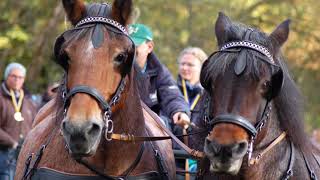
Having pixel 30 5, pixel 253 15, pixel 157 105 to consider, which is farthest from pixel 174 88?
pixel 253 15

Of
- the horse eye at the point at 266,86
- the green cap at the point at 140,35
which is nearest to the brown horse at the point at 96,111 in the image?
the horse eye at the point at 266,86

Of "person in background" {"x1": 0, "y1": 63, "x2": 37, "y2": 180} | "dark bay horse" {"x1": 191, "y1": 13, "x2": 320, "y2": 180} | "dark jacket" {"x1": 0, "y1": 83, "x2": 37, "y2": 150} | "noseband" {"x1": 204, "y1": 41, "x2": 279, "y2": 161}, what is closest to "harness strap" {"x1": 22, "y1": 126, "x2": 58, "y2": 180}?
"dark bay horse" {"x1": 191, "y1": 13, "x2": 320, "y2": 180}

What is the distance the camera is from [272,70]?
5.36 metres

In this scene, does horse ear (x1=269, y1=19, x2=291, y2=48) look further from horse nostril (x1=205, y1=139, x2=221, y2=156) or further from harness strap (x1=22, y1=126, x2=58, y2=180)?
harness strap (x1=22, y1=126, x2=58, y2=180)

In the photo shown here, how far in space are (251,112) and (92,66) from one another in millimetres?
1048

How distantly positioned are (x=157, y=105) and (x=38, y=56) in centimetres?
960

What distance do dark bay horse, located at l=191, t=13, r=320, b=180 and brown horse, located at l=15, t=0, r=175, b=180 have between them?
0.49 metres

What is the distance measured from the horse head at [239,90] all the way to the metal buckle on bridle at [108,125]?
2.11ft

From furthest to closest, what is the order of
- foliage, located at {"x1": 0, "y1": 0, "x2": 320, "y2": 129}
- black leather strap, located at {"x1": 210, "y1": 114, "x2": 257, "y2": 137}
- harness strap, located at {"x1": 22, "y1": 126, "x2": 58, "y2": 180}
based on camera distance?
foliage, located at {"x1": 0, "y1": 0, "x2": 320, "y2": 129} < harness strap, located at {"x1": 22, "y1": 126, "x2": 58, "y2": 180} < black leather strap, located at {"x1": 210, "y1": 114, "x2": 257, "y2": 137}

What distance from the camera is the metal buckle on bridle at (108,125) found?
539 centimetres

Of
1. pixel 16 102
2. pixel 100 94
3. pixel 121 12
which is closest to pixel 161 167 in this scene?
pixel 100 94

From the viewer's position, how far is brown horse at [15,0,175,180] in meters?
5.23

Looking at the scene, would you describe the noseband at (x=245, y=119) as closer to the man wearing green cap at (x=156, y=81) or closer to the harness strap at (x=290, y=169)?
the harness strap at (x=290, y=169)

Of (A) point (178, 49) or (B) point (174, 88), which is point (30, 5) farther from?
(B) point (174, 88)
